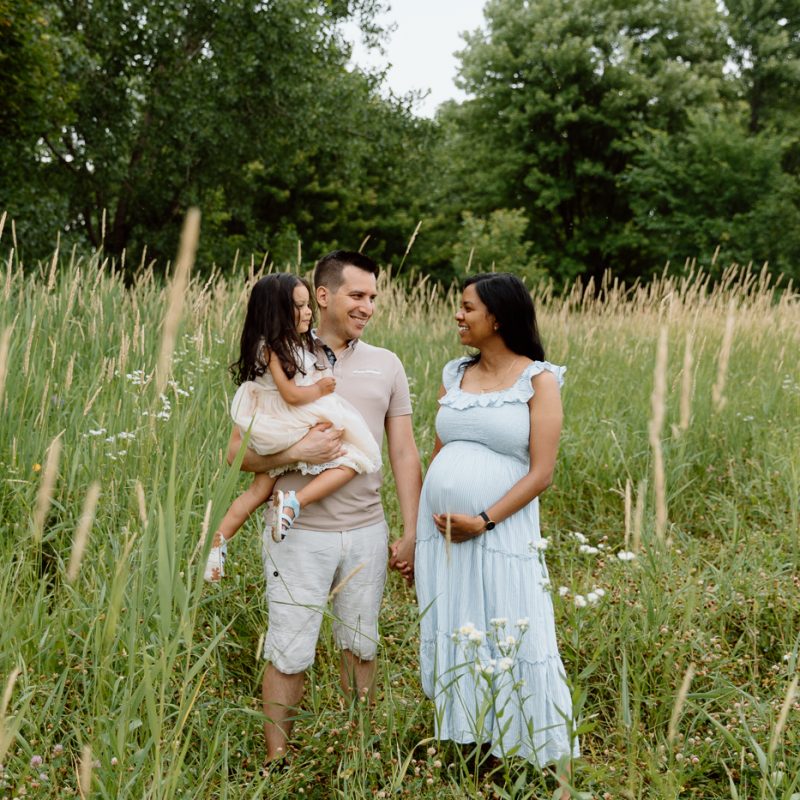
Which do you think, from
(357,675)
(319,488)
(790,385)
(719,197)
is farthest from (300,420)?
(719,197)

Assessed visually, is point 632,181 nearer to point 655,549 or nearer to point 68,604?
point 655,549

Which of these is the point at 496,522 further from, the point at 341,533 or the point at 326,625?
the point at 326,625

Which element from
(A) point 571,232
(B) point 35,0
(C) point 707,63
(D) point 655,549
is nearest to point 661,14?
(C) point 707,63

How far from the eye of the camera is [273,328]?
7.88 ft

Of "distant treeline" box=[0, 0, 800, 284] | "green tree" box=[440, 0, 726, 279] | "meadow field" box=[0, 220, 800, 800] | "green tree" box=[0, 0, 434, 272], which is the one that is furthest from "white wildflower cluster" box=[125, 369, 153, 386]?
"green tree" box=[440, 0, 726, 279]

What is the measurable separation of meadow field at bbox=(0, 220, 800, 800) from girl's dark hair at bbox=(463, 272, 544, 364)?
60cm

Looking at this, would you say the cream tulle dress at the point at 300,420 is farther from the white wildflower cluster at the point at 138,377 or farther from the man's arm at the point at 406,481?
the white wildflower cluster at the point at 138,377

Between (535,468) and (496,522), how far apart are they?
0.68ft

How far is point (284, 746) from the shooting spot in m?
2.41

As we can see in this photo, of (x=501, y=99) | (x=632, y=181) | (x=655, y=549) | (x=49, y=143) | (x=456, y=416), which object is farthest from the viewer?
(x=501, y=99)

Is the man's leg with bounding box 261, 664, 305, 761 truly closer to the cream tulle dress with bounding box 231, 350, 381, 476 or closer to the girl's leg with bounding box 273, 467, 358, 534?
the girl's leg with bounding box 273, 467, 358, 534

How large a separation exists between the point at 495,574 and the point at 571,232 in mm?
22965

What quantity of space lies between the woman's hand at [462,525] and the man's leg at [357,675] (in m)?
0.53

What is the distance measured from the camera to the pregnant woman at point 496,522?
2336mm
